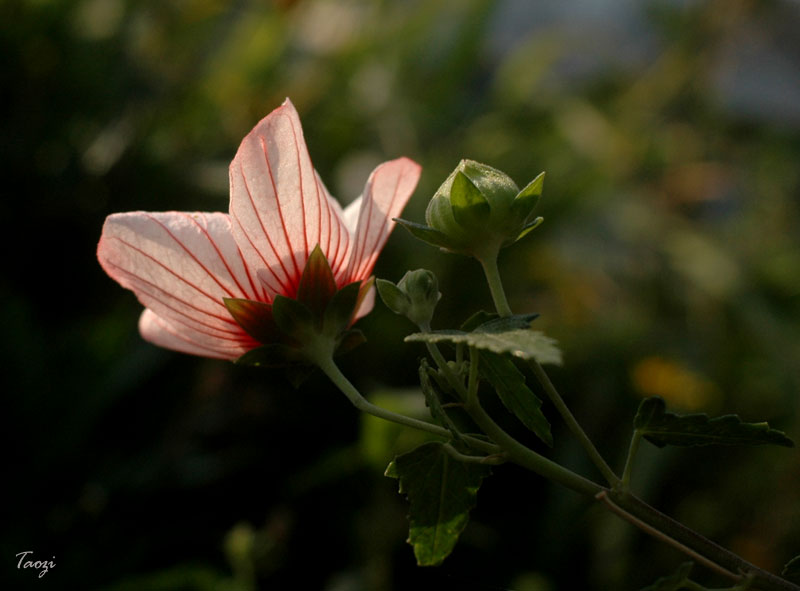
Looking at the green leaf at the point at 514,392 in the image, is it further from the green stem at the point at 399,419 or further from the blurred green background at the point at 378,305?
the blurred green background at the point at 378,305

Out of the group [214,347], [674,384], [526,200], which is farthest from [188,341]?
[674,384]

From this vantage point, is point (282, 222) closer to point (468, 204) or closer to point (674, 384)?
point (468, 204)

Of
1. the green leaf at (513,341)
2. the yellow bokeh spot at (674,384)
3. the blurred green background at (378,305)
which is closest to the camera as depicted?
the green leaf at (513,341)

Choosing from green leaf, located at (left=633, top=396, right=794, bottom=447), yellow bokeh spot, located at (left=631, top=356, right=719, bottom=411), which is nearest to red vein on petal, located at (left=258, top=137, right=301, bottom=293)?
green leaf, located at (left=633, top=396, right=794, bottom=447)

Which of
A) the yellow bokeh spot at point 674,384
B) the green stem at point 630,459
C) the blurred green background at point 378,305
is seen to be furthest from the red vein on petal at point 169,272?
the yellow bokeh spot at point 674,384

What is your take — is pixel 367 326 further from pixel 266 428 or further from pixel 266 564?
pixel 266 564
